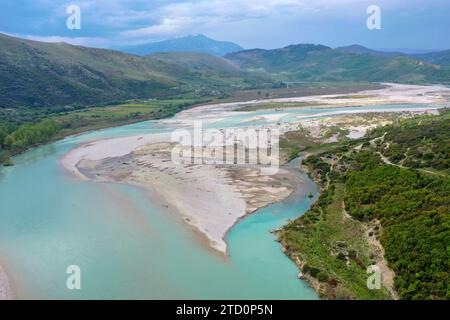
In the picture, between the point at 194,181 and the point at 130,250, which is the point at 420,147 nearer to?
the point at 194,181

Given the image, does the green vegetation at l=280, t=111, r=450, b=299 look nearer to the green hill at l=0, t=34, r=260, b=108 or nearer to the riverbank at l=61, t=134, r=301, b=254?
the riverbank at l=61, t=134, r=301, b=254

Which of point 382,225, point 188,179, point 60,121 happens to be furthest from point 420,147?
point 60,121

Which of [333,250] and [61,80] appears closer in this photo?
[333,250]

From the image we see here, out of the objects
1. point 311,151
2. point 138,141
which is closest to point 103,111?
point 138,141

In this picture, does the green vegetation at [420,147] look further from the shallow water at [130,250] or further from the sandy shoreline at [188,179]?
the sandy shoreline at [188,179]

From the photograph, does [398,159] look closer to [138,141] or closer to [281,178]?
[281,178]

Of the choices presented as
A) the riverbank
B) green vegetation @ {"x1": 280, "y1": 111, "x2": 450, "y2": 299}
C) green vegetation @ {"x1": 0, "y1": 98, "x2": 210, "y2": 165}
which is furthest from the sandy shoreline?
green vegetation @ {"x1": 0, "y1": 98, "x2": 210, "y2": 165}

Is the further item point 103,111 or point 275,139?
point 103,111
